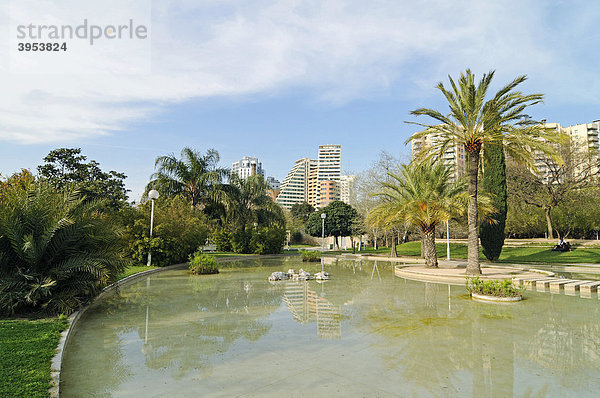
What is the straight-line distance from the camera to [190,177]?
84.5 ft

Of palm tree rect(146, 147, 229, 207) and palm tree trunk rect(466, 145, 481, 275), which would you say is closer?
palm tree trunk rect(466, 145, 481, 275)

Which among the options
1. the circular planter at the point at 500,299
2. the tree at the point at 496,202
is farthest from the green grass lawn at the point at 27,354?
the tree at the point at 496,202

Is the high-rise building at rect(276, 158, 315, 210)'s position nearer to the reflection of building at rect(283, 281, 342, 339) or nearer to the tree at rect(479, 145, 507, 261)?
the tree at rect(479, 145, 507, 261)

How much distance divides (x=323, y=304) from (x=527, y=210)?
1246 inches

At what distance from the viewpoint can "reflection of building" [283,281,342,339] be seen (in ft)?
23.2

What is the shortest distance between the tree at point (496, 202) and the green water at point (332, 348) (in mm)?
13289

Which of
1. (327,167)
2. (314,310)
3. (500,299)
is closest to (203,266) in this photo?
(314,310)

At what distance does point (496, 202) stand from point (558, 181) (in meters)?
12.8

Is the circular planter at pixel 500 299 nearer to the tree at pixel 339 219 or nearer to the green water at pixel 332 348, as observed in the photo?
the green water at pixel 332 348

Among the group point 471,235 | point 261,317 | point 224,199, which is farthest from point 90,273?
point 224,199

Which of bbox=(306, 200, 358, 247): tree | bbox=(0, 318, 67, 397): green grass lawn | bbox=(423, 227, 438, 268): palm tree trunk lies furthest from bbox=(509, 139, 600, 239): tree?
bbox=(0, 318, 67, 397): green grass lawn

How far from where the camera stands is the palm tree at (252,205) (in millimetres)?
30794

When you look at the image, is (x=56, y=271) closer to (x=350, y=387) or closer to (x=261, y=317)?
(x=261, y=317)

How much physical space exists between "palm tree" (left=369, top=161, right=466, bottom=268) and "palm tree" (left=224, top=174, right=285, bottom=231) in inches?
551
